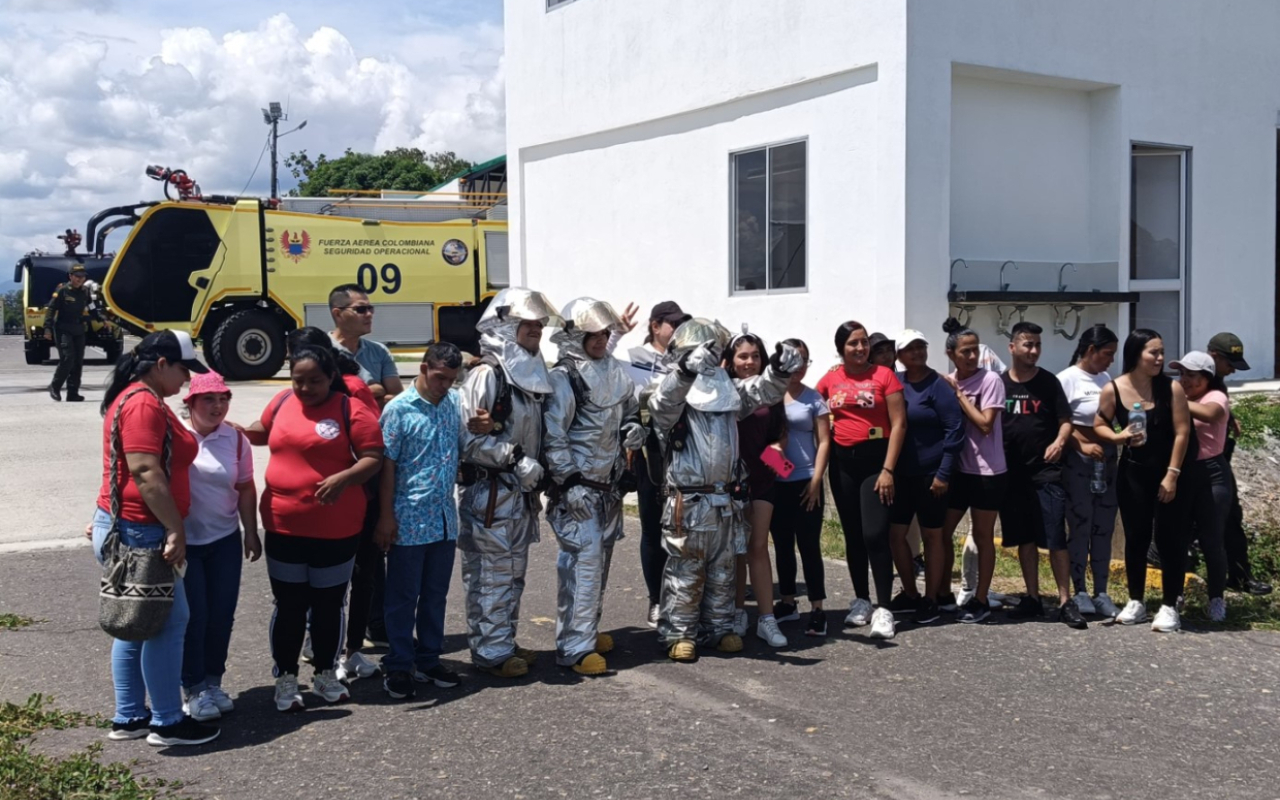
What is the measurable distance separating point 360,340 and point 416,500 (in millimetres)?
1363

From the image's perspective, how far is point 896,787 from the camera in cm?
442

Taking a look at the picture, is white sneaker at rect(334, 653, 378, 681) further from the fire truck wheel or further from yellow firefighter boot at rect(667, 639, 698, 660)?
the fire truck wheel

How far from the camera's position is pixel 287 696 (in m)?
5.26

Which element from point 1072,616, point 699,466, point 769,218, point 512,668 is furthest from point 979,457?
point 769,218

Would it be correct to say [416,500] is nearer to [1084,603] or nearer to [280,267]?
[1084,603]

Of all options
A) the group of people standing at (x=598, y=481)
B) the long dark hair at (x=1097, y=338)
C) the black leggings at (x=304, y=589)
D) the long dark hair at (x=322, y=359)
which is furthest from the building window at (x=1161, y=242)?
the black leggings at (x=304, y=589)

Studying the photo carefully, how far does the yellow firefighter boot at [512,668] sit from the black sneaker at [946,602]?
257 cm

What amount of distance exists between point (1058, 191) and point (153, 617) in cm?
989

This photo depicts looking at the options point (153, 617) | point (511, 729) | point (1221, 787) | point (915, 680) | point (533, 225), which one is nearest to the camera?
point (1221, 787)

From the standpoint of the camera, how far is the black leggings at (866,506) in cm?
658

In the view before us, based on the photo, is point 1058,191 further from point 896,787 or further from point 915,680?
point 896,787

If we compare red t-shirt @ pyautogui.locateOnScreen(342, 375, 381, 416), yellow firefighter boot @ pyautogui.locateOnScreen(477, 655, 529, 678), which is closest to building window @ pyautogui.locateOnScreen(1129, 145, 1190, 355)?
yellow firefighter boot @ pyautogui.locateOnScreen(477, 655, 529, 678)

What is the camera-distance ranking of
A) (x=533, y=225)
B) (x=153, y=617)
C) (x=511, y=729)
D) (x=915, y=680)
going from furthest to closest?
1. (x=533, y=225)
2. (x=915, y=680)
3. (x=511, y=729)
4. (x=153, y=617)

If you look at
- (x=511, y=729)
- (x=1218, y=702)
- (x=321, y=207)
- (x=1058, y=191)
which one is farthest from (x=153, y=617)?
(x=321, y=207)
